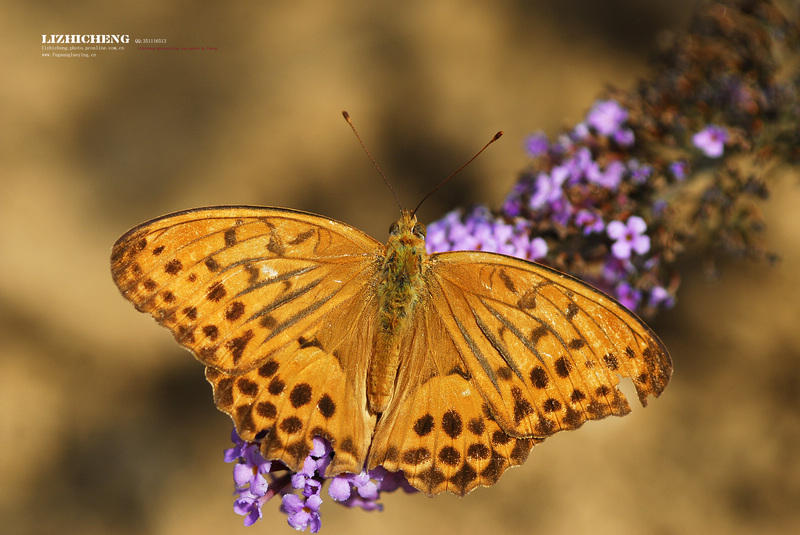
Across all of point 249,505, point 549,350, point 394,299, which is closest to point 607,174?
point 549,350

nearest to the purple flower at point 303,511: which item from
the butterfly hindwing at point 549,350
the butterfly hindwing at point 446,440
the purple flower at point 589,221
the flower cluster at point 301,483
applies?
the flower cluster at point 301,483

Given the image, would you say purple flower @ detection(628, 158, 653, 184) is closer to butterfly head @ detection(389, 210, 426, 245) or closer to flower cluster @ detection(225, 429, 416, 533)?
butterfly head @ detection(389, 210, 426, 245)

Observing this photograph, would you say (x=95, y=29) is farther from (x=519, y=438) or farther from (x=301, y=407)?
(x=519, y=438)

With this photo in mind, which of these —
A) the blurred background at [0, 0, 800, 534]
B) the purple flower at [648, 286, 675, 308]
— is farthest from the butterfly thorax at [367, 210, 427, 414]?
the blurred background at [0, 0, 800, 534]

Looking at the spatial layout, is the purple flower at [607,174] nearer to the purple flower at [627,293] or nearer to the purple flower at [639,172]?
the purple flower at [639,172]

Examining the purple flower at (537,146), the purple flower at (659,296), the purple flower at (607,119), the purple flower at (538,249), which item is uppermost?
the purple flower at (537,146)

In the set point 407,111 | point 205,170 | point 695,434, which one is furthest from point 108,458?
point 695,434
